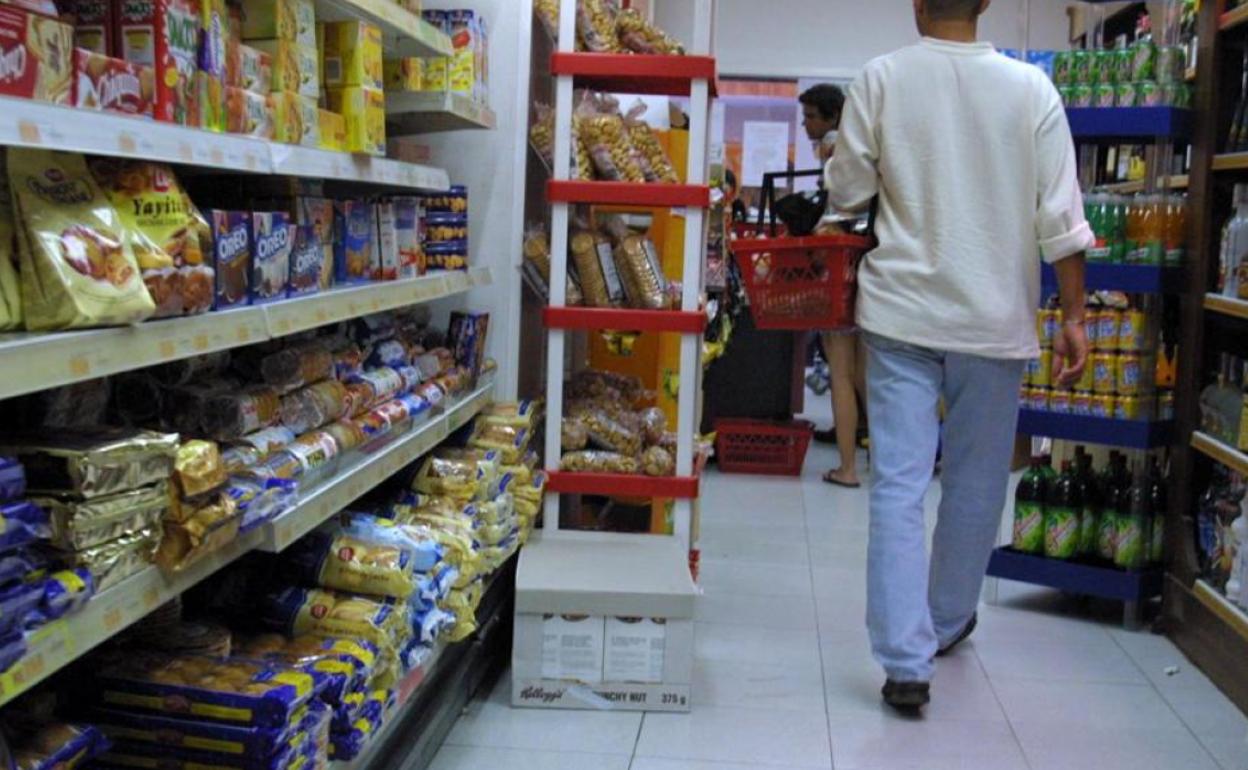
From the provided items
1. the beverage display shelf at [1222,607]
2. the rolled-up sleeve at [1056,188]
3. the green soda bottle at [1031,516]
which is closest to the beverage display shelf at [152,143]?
the rolled-up sleeve at [1056,188]

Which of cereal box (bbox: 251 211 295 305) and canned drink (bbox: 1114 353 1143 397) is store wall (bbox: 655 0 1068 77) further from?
cereal box (bbox: 251 211 295 305)

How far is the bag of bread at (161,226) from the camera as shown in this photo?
1.58 m

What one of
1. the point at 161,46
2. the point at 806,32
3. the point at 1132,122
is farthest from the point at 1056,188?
the point at 806,32

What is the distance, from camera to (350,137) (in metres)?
2.35

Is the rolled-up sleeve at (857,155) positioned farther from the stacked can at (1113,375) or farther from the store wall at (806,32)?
the store wall at (806,32)

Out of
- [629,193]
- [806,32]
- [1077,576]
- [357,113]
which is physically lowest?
[1077,576]

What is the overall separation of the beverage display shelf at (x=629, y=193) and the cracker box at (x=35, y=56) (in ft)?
6.20

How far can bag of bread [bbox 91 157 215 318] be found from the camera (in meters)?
1.58

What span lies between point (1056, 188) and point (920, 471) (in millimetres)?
725

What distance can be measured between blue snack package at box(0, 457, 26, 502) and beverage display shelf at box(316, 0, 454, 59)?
1179 millimetres

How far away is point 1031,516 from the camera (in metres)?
3.92

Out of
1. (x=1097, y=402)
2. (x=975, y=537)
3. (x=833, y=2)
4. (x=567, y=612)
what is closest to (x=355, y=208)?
(x=567, y=612)

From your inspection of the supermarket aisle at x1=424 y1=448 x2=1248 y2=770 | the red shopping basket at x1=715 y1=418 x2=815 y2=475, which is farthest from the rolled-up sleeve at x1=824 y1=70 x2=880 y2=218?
the red shopping basket at x1=715 y1=418 x2=815 y2=475

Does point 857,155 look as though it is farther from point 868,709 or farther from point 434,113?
point 868,709
